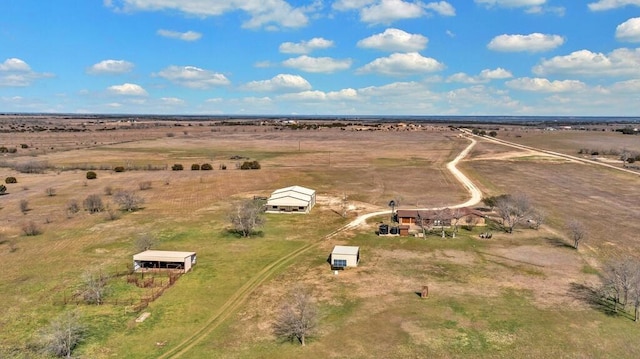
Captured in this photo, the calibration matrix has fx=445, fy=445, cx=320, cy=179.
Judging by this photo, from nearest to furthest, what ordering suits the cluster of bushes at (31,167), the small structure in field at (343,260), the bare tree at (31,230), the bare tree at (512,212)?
the small structure in field at (343,260)
the bare tree at (31,230)
the bare tree at (512,212)
the cluster of bushes at (31,167)

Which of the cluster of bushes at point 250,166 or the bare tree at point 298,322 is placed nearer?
the bare tree at point 298,322

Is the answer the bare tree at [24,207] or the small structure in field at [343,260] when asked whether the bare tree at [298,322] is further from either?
the bare tree at [24,207]

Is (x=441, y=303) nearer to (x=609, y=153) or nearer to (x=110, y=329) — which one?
(x=110, y=329)

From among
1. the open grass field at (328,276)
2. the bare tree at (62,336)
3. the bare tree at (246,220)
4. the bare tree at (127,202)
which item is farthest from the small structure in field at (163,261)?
the bare tree at (127,202)

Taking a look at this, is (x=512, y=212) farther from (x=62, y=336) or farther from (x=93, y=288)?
(x=62, y=336)

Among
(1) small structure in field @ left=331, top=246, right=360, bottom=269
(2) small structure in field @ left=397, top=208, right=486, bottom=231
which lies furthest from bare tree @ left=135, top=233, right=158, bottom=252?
(2) small structure in field @ left=397, top=208, right=486, bottom=231

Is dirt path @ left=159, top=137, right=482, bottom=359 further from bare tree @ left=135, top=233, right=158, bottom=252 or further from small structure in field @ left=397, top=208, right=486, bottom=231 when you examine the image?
bare tree @ left=135, top=233, right=158, bottom=252

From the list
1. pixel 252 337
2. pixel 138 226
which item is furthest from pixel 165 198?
pixel 252 337
